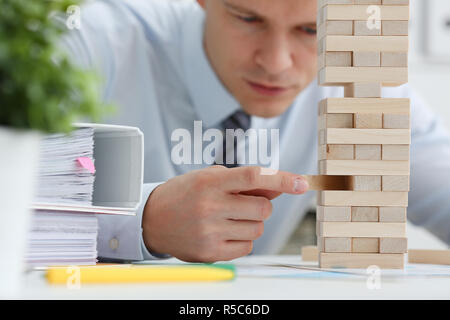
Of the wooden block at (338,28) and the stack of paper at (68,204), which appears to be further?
the wooden block at (338,28)

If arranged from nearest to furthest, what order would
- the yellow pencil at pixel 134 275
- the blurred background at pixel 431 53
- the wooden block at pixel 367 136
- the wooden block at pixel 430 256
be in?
the yellow pencil at pixel 134 275 → the wooden block at pixel 367 136 → the wooden block at pixel 430 256 → the blurred background at pixel 431 53

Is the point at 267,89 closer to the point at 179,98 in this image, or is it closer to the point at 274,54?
the point at 274,54

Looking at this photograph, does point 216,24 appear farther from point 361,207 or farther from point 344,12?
point 361,207

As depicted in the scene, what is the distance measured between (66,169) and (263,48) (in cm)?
66

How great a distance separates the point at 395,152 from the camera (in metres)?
0.83

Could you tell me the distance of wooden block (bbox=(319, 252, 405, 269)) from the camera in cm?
83

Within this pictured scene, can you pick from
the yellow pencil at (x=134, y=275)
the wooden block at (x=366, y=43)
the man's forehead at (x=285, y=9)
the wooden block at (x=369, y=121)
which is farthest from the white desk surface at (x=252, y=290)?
the man's forehead at (x=285, y=9)

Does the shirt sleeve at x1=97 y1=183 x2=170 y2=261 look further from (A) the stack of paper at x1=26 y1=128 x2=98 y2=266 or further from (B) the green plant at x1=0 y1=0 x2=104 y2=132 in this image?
(B) the green plant at x1=0 y1=0 x2=104 y2=132

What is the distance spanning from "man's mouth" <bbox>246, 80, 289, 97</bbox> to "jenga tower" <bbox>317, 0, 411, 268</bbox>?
21.7 inches

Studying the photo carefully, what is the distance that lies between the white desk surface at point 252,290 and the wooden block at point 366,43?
1.12ft

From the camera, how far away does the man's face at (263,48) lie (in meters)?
1.22

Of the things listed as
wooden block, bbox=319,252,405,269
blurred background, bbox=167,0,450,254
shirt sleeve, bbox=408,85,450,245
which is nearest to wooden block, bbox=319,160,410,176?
wooden block, bbox=319,252,405,269

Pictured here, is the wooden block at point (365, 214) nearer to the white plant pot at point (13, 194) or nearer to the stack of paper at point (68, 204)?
the stack of paper at point (68, 204)
